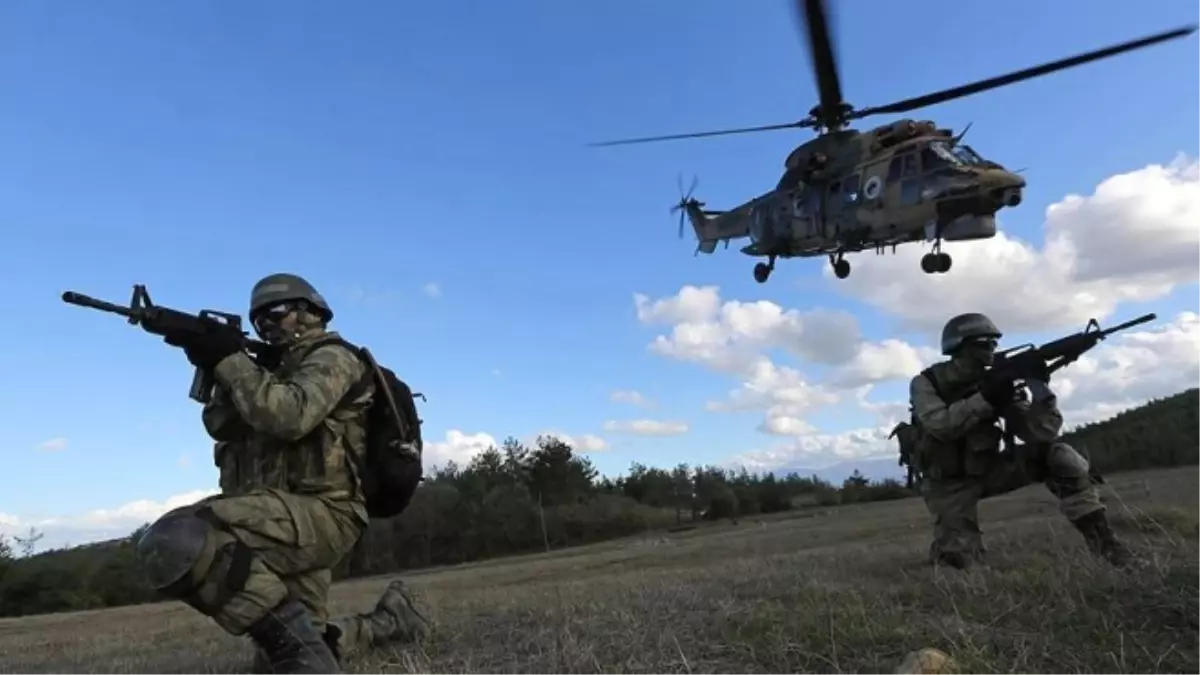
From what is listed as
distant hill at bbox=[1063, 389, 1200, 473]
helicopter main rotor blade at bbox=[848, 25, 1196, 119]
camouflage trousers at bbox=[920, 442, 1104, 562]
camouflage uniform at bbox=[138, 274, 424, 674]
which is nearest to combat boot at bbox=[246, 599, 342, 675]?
camouflage uniform at bbox=[138, 274, 424, 674]

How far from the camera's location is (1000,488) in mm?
7688

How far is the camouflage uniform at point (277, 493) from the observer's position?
4.05 metres

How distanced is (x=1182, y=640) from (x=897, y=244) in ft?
55.4

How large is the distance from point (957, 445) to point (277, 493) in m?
5.23

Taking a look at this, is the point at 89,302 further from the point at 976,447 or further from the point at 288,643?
the point at 976,447

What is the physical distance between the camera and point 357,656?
5.04m

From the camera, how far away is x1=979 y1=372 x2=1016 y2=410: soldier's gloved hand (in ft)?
23.5

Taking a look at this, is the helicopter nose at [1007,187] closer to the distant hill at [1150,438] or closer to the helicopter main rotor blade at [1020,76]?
the helicopter main rotor blade at [1020,76]

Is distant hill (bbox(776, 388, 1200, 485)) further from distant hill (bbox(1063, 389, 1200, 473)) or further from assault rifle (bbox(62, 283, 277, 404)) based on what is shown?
assault rifle (bbox(62, 283, 277, 404))

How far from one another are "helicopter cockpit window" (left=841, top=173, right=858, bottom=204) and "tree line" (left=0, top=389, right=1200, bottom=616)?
45.1 feet

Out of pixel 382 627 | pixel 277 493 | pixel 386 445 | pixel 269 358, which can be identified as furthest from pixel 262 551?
pixel 382 627

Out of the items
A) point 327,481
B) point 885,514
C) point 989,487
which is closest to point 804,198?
point 885,514

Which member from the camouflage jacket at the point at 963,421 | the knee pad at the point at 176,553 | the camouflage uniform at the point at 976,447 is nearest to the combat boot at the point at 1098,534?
the camouflage uniform at the point at 976,447

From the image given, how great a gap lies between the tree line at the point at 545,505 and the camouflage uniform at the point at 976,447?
860 inches
